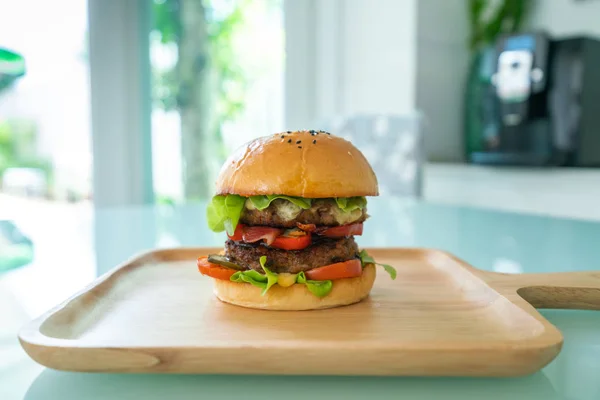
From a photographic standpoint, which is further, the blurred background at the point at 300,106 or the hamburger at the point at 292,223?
the blurred background at the point at 300,106

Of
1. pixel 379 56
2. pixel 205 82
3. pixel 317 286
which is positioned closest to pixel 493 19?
pixel 379 56

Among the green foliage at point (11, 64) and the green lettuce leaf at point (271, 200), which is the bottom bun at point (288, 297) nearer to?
the green lettuce leaf at point (271, 200)

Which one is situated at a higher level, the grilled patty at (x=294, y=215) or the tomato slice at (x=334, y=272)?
the grilled patty at (x=294, y=215)

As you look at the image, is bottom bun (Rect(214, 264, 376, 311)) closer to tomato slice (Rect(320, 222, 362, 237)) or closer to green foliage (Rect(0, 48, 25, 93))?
tomato slice (Rect(320, 222, 362, 237))

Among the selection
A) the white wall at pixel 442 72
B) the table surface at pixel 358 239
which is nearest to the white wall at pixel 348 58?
the white wall at pixel 442 72

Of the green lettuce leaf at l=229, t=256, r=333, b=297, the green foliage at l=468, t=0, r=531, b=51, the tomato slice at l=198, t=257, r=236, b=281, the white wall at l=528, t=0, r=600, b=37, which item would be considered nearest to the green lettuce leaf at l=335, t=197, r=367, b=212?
the green lettuce leaf at l=229, t=256, r=333, b=297

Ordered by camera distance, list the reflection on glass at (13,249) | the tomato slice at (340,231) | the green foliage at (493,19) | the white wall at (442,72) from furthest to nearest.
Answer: the white wall at (442,72), the green foliage at (493,19), the reflection on glass at (13,249), the tomato slice at (340,231)

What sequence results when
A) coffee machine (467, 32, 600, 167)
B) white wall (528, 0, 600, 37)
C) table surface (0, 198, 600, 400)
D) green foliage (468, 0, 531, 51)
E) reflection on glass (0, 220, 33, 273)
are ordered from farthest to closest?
→ green foliage (468, 0, 531, 51)
white wall (528, 0, 600, 37)
coffee machine (467, 32, 600, 167)
reflection on glass (0, 220, 33, 273)
table surface (0, 198, 600, 400)
